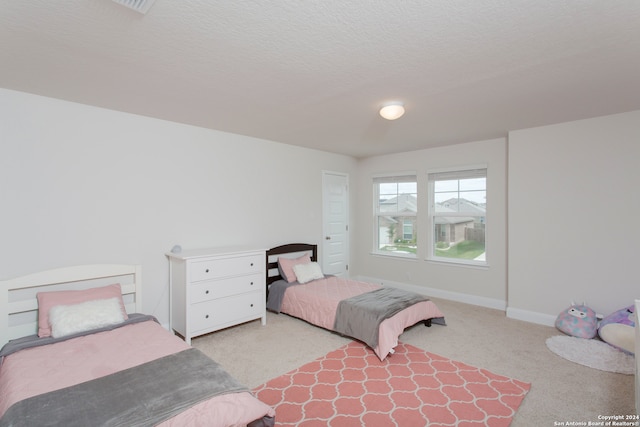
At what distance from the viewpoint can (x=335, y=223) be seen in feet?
18.7

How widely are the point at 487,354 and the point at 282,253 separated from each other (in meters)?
2.85

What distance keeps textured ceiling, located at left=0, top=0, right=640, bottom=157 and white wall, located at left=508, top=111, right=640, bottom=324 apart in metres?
0.41

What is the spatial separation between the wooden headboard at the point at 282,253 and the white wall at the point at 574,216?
111 inches

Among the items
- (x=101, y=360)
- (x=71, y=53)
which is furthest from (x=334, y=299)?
(x=71, y=53)

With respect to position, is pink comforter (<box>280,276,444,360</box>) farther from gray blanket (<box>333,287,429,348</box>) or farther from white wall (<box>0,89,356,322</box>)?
white wall (<box>0,89,356,322</box>)

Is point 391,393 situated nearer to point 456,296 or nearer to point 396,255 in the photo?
point 456,296

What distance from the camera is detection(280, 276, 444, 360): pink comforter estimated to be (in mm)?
3078

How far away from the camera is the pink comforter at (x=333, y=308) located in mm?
3078

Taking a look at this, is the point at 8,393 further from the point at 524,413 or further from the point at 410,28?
the point at 524,413

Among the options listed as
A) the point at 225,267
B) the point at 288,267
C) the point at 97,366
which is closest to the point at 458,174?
the point at 288,267

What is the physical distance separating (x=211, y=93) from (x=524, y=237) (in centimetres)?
399

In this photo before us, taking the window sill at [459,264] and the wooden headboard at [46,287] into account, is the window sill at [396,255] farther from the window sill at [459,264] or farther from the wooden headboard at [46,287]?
Result: the wooden headboard at [46,287]

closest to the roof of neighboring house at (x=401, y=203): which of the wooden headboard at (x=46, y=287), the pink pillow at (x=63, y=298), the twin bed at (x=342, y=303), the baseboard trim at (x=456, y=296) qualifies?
the baseboard trim at (x=456, y=296)

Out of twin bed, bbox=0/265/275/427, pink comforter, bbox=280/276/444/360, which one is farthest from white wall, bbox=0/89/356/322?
pink comforter, bbox=280/276/444/360
